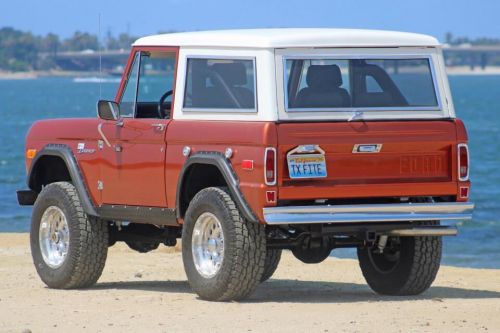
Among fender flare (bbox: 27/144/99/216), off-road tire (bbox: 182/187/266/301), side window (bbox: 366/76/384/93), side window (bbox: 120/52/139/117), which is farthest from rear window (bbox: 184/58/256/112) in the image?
fender flare (bbox: 27/144/99/216)

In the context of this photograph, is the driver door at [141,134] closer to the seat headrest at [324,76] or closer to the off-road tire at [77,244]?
the off-road tire at [77,244]

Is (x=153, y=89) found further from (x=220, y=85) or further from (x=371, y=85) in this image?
(x=371, y=85)

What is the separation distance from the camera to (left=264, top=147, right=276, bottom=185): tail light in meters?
11.3

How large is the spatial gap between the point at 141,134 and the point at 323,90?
159 cm

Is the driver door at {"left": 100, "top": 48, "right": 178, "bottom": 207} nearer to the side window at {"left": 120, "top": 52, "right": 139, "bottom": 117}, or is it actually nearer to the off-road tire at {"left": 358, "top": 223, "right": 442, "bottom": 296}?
the side window at {"left": 120, "top": 52, "right": 139, "bottom": 117}

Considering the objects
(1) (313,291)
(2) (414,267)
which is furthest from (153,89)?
(2) (414,267)

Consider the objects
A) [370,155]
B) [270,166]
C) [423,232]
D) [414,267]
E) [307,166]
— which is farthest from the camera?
[414,267]

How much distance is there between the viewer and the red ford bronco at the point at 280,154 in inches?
456

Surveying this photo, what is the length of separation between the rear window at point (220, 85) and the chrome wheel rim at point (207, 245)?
33.9 inches

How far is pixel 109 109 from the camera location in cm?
1282

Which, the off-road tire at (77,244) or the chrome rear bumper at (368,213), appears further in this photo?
the off-road tire at (77,244)

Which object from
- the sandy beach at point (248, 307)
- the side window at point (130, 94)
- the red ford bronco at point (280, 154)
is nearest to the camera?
the sandy beach at point (248, 307)

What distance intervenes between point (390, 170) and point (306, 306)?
1197 mm

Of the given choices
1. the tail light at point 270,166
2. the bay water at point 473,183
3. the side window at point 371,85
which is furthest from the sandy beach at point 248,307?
the bay water at point 473,183
